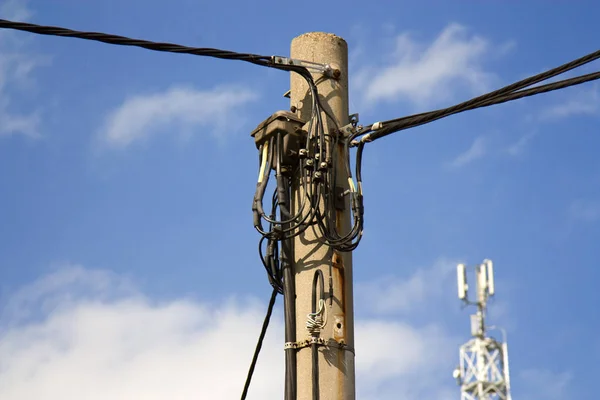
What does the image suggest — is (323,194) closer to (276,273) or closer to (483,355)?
(276,273)

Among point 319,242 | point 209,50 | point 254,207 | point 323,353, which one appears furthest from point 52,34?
point 323,353

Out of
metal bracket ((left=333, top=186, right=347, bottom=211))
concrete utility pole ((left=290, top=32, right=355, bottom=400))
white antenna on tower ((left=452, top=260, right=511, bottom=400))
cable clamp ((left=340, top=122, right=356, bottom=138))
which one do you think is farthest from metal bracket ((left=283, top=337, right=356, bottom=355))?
white antenna on tower ((left=452, top=260, right=511, bottom=400))

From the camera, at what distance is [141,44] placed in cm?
688

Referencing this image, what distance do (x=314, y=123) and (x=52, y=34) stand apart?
165 cm

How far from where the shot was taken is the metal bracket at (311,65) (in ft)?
23.3

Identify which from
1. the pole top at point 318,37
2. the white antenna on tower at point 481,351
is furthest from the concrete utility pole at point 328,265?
the white antenna on tower at point 481,351

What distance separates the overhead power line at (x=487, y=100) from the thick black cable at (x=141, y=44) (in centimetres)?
64

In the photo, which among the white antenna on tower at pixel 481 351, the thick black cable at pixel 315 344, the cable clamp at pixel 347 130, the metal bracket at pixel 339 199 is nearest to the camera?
the thick black cable at pixel 315 344

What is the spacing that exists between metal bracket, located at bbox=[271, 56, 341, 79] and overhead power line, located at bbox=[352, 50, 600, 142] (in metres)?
0.40

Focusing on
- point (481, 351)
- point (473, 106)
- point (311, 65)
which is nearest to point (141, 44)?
point (311, 65)

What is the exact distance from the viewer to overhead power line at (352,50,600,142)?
7012 millimetres

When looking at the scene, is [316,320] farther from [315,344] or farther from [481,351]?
[481,351]

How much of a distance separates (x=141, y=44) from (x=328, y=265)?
173 cm

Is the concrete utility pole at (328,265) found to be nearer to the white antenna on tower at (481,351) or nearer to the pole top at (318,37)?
the pole top at (318,37)
